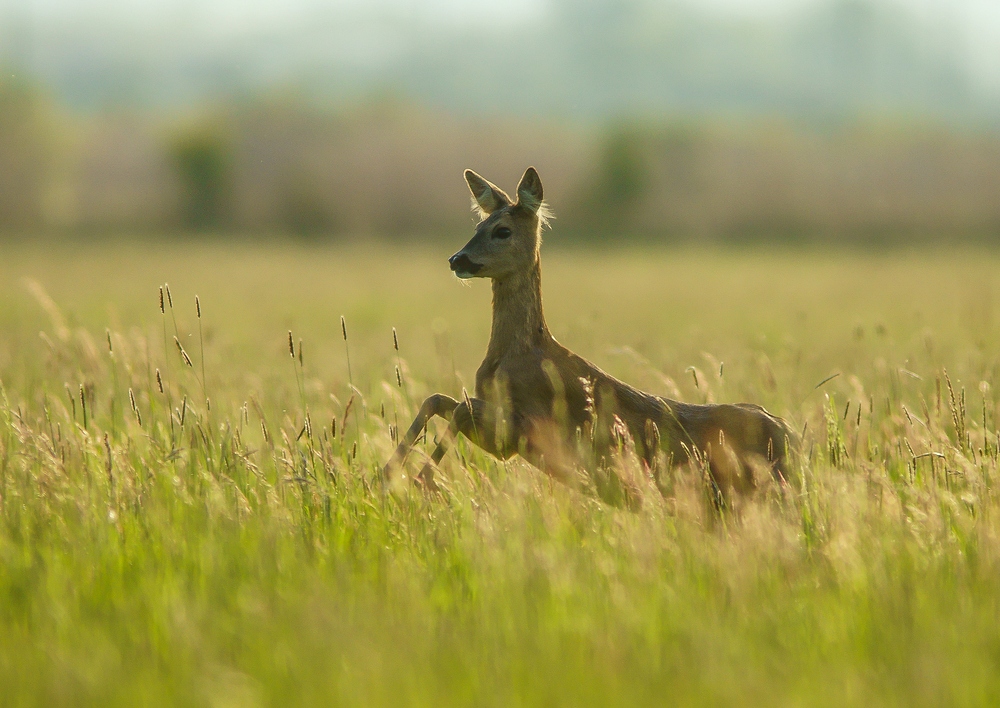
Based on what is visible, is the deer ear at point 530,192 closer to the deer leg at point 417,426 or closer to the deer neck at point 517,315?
the deer neck at point 517,315

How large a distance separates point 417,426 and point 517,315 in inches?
47.2

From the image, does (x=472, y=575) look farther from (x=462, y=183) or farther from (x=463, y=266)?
(x=462, y=183)

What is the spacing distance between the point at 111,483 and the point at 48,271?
83.0 ft

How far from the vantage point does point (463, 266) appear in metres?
5.82

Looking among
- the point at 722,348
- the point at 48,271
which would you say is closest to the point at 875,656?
the point at 722,348

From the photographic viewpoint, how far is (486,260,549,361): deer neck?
5746 mm

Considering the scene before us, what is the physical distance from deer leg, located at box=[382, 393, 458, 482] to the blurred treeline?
139 ft

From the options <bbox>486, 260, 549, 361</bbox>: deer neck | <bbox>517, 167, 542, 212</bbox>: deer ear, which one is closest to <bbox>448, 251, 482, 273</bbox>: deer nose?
<bbox>486, 260, 549, 361</bbox>: deer neck

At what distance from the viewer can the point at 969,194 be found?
52.0 m

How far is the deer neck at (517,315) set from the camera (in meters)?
5.75

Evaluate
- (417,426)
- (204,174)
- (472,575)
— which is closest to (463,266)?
(417,426)

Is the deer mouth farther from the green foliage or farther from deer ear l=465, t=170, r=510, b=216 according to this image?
the green foliage

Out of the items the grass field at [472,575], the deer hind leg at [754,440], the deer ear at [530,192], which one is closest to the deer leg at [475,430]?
the grass field at [472,575]

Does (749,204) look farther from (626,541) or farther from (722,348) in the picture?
(626,541)
